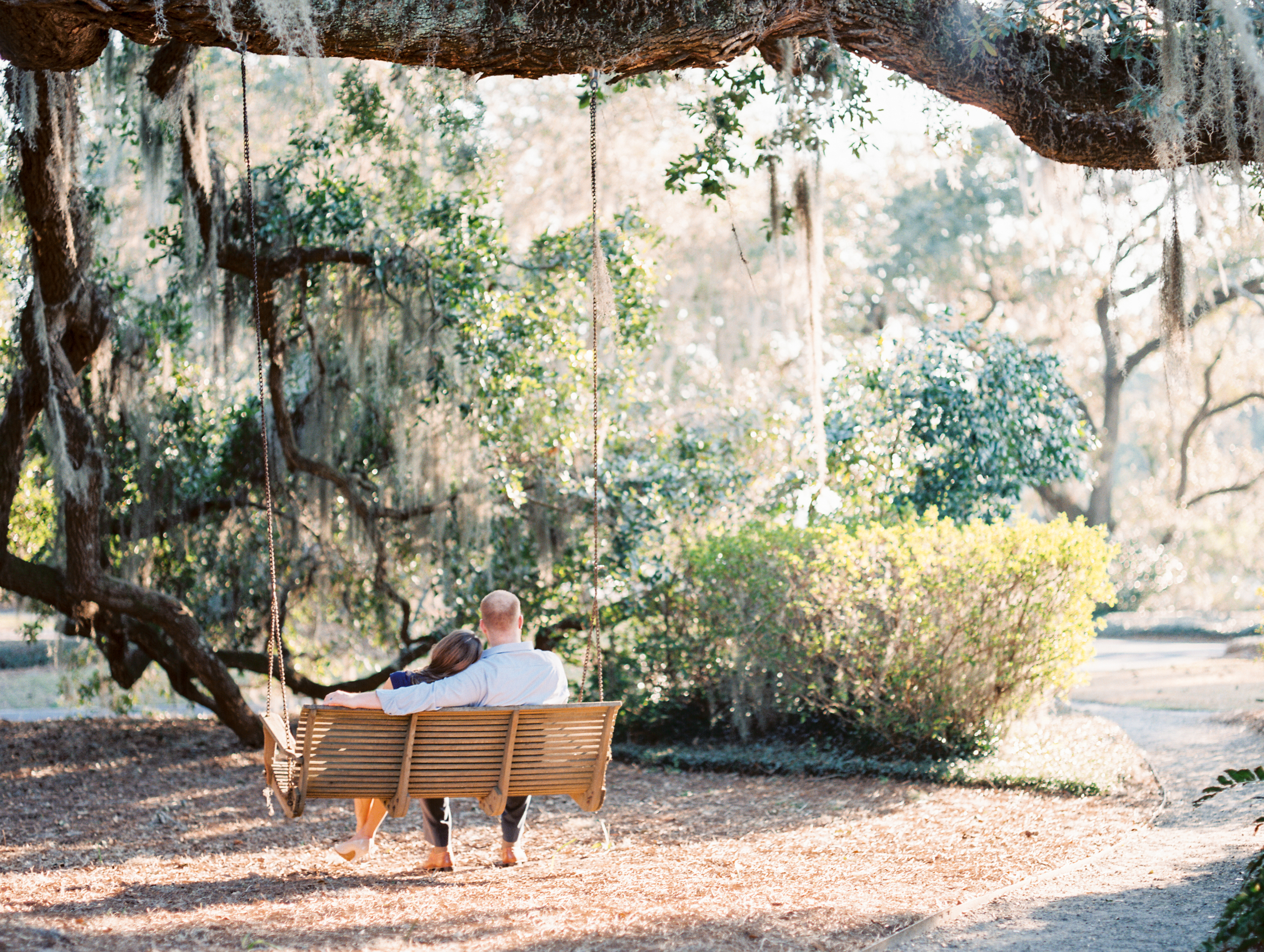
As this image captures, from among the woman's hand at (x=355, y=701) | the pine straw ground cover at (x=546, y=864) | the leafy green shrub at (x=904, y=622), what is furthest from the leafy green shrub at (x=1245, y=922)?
the leafy green shrub at (x=904, y=622)

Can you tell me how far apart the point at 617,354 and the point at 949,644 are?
3397mm

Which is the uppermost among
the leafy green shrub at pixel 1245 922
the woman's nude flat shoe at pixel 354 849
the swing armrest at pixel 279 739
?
the swing armrest at pixel 279 739

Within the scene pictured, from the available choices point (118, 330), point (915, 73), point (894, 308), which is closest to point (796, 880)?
point (915, 73)

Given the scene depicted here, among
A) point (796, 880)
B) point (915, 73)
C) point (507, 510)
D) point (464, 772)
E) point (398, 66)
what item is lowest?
point (796, 880)

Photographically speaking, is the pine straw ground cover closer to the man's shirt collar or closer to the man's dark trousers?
the man's dark trousers

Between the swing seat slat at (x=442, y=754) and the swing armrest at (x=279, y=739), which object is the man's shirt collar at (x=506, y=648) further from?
the swing armrest at (x=279, y=739)

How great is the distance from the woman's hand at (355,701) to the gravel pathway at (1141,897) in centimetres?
204

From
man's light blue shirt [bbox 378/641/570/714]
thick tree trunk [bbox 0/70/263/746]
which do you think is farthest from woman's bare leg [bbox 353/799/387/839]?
thick tree trunk [bbox 0/70/263/746]

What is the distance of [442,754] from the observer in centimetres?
417

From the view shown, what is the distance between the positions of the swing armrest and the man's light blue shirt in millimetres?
498

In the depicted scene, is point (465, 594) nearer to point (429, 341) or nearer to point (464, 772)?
point (429, 341)

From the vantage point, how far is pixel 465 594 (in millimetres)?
8523

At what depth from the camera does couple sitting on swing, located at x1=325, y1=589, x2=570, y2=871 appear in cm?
431

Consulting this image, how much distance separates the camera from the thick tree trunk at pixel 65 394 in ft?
19.9
